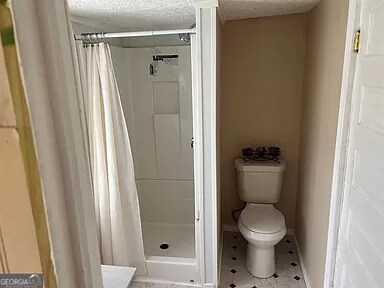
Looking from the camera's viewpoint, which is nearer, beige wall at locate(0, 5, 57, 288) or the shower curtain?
beige wall at locate(0, 5, 57, 288)

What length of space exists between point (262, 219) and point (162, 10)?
5.58 feet

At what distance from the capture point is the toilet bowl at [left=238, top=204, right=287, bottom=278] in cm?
208

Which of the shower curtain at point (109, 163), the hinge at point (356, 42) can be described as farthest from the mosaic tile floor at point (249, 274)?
the hinge at point (356, 42)

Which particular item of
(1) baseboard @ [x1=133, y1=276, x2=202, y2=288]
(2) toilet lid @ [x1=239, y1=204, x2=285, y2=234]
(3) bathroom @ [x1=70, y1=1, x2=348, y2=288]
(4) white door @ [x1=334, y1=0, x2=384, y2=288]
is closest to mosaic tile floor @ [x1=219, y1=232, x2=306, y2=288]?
(3) bathroom @ [x1=70, y1=1, x2=348, y2=288]

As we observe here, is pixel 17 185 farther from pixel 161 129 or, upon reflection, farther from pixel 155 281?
pixel 161 129

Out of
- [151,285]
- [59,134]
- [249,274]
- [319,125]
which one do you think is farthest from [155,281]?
[59,134]

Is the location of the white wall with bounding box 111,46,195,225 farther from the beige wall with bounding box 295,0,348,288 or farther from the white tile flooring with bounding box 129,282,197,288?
the beige wall with bounding box 295,0,348,288

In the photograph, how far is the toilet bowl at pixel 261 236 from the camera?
2.08 metres

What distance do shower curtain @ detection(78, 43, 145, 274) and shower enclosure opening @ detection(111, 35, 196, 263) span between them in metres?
0.46

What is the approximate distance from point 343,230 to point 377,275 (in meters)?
0.36

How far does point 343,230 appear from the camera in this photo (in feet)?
4.45

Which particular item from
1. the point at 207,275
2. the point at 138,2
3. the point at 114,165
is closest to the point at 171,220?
the point at 207,275

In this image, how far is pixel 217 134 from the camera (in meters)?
2.05

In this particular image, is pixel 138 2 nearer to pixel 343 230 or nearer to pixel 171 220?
pixel 343 230
